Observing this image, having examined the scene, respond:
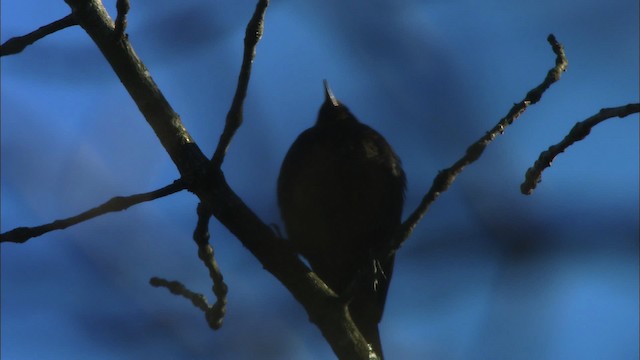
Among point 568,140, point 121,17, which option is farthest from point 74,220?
point 568,140

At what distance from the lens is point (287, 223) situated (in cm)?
393

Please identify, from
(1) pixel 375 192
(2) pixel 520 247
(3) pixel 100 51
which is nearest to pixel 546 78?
(2) pixel 520 247

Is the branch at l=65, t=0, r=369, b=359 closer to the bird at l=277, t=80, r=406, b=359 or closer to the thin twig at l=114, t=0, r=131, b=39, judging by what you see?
the thin twig at l=114, t=0, r=131, b=39

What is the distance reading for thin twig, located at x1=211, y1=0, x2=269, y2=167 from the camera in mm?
2260

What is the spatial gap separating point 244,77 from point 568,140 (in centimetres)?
90

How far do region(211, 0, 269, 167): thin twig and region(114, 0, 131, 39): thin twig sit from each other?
36 cm

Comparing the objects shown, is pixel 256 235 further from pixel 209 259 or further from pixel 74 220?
pixel 74 220

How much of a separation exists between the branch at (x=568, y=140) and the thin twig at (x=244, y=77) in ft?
2.62

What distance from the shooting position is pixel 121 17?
2.35 m

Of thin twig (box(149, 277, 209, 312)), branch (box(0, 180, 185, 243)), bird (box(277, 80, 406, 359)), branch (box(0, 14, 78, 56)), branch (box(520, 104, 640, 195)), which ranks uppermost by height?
bird (box(277, 80, 406, 359))

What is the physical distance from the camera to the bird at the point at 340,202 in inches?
152

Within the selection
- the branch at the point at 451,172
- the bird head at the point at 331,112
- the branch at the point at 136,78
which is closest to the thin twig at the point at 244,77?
the branch at the point at 136,78

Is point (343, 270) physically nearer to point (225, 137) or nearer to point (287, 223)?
point (287, 223)

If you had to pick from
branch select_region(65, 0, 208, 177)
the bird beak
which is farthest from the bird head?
branch select_region(65, 0, 208, 177)
